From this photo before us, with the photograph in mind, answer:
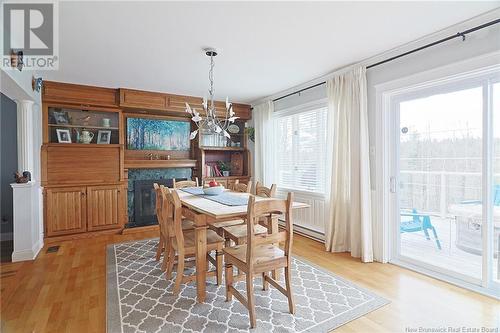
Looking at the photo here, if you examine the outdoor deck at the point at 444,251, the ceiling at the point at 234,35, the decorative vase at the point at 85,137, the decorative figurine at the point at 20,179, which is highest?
the ceiling at the point at 234,35

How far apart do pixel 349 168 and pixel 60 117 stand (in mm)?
4694

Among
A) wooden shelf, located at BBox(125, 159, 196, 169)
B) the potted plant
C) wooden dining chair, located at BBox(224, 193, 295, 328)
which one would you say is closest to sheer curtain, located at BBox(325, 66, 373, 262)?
wooden dining chair, located at BBox(224, 193, 295, 328)

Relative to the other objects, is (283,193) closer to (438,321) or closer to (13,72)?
(438,321)

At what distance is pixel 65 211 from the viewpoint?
4211mm

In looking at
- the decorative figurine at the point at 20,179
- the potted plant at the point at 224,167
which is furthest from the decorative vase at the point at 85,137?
the potted plant at the point at 224,167

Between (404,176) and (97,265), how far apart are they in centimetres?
391

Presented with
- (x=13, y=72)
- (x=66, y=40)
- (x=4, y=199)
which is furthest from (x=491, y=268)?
(x=4, y=199)

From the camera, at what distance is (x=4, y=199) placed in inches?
172

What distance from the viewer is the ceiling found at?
2168mm

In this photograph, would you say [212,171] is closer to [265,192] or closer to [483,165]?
[265,192]

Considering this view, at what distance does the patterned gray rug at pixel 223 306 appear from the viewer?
2023 millimetres

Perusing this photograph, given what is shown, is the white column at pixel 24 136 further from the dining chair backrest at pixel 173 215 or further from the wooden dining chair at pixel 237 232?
the wooden dining chair at pixel 237 232

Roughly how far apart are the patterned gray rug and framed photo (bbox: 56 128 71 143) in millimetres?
2633

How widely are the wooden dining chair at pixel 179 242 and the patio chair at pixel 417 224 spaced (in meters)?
2.25
